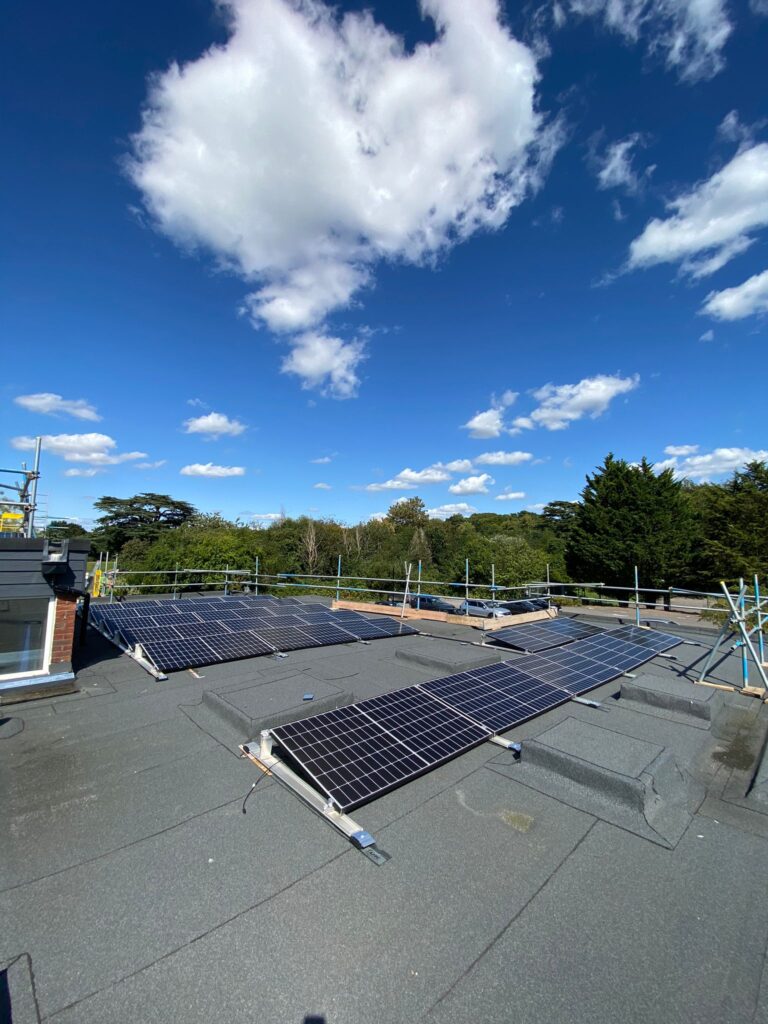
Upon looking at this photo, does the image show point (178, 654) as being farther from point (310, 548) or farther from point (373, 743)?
point (310, 548)

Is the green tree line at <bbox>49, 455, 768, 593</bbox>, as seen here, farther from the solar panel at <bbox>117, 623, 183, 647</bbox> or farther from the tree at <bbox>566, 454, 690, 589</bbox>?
the solar panel at <bbox>117, 623, 183, 647</bbox>

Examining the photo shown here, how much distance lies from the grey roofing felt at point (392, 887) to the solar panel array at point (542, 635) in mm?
3712

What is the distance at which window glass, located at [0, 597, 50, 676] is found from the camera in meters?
5.64

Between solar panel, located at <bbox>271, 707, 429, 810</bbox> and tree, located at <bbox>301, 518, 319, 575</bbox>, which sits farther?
tree, located at <bbox>301, 518, 319, 575</bbox>

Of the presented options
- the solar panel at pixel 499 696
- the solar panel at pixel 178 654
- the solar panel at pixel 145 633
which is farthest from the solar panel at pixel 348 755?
the solar panel at pixel 145 633

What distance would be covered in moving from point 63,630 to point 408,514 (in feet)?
159

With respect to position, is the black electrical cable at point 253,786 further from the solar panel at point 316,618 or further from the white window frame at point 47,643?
the solar panel at point 316,618

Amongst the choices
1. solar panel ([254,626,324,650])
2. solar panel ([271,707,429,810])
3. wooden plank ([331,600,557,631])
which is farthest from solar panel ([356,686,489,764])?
wooden plank ([331,600,557,631])

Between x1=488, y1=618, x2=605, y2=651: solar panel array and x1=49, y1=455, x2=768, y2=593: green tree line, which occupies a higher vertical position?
x1=49, y1=455, x2=768, y2=593: green tree line

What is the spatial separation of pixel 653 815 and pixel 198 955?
314 cm

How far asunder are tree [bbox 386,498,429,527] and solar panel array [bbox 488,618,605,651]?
137ft

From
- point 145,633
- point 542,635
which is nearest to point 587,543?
point 542,635

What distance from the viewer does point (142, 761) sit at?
397cm

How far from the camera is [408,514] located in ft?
177
